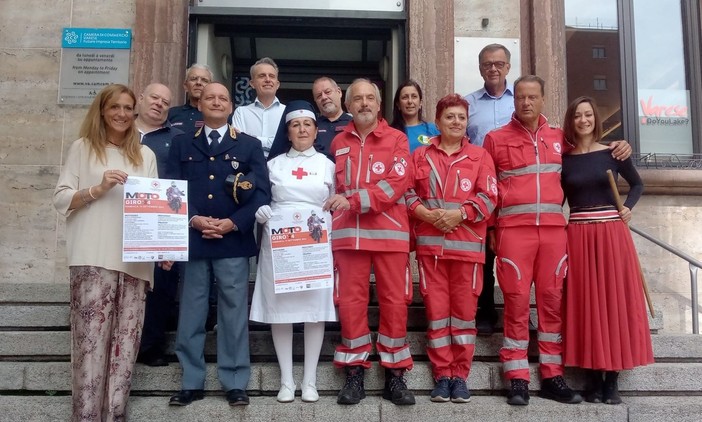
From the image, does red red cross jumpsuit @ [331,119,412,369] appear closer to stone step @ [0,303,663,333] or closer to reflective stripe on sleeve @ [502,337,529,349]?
reflective stripe on sleeve @ [502,337,529,349]

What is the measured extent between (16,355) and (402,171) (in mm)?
3090

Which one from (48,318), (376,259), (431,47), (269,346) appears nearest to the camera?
(376,259)

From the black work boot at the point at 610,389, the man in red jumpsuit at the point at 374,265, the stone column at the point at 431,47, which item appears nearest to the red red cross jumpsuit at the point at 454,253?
the man in red jumpsuit at the point at 374,265

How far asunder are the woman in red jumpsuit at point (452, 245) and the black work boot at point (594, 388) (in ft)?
2.75

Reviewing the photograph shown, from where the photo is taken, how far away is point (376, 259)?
431 centimetres

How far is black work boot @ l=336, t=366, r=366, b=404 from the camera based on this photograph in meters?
4.20

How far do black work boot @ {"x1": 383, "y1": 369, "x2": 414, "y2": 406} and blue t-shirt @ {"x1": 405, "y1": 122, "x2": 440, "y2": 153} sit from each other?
1.75 m

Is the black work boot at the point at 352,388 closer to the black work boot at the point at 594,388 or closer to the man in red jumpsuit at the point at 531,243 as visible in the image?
the man in red jumpsuit at the point at 531,243

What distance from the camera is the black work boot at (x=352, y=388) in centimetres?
420

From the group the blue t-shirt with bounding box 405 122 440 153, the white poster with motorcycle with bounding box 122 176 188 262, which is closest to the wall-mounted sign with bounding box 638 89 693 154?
the blue t-shirt with bounding box 405 122 440 153

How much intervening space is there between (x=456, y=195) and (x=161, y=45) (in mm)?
4221

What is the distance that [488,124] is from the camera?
17.4ft

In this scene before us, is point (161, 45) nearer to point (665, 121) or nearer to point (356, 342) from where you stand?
point (356, 342)

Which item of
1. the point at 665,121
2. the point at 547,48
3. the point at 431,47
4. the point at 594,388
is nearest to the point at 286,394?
the point at 594,388
